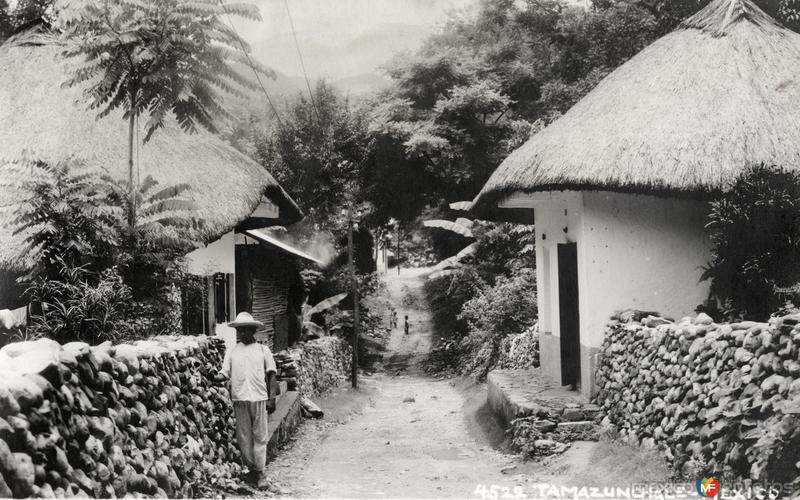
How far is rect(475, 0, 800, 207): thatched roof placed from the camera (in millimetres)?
7953

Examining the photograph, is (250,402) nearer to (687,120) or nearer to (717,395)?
(717,395)

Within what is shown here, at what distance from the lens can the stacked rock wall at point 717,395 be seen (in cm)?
424

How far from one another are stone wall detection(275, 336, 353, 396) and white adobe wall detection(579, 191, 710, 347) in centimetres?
501

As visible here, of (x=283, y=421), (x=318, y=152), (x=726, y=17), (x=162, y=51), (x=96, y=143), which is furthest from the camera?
(x=318, y=152)

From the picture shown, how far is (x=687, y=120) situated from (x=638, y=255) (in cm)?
166

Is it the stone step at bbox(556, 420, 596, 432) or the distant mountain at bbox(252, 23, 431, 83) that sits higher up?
the distant mountain at bbox(252, 23, 431, 83)

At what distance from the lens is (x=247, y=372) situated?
678 cm

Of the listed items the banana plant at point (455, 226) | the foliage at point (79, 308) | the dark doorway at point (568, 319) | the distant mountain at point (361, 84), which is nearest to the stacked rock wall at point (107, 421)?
the foliage at point (79, 308)

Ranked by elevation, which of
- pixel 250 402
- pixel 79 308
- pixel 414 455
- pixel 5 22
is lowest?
pixel 414 455

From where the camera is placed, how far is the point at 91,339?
640 cm

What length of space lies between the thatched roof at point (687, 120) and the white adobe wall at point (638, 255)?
0.67 metres

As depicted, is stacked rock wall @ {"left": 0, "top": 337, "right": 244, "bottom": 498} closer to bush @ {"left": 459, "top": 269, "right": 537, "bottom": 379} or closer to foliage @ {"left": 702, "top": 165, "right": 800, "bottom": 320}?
foliage @ {"left": 702, "top": 165, "right": 800, "bottom": 320}

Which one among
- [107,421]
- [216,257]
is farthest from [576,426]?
[216,257]

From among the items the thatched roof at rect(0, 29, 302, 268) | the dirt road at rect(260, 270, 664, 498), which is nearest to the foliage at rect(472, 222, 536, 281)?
the dirt road at rect(260, 270, 664, 498)
